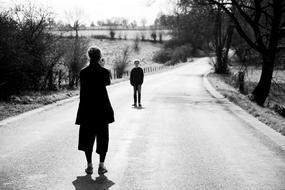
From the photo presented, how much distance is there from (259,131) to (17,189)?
6510 mm

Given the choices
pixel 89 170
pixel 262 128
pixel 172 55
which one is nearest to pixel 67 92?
pixel 262 128

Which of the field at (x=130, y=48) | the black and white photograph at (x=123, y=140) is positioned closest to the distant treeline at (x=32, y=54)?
the black and white photograph at (x=123, y=140)

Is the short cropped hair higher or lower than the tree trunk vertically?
higher

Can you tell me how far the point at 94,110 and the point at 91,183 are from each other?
1.11 metres

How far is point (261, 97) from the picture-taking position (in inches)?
810

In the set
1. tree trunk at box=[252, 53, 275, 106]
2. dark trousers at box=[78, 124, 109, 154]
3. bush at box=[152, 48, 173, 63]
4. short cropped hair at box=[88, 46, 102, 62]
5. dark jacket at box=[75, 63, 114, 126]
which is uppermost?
short cropped hair at box=[88, 46, 102, 62]

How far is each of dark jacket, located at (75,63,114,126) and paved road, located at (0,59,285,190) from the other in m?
0.82

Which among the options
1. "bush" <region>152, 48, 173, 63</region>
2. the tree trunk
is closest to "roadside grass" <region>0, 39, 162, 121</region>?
"bush" <region>152, 48, 173, 63</region>

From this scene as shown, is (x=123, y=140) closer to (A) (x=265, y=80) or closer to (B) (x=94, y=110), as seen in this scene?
(B) (x=94, y=110)

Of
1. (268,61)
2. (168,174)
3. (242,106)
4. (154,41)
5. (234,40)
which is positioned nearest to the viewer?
(168,174)

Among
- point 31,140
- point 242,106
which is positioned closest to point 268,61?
point 242,106

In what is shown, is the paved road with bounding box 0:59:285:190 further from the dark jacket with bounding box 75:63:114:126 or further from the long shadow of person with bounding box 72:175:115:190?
the dark jacket with bounding box 75:63:114:126

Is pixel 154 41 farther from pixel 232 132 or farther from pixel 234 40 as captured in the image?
pixel 232 132

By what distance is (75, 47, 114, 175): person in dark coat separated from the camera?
20.6 ft
